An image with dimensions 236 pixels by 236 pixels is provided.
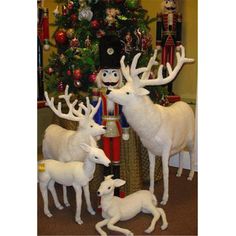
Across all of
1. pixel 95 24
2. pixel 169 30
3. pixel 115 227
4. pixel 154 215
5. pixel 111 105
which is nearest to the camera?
pixel 115 227

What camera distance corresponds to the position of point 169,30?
2.55 meters

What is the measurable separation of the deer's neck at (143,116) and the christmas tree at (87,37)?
36 centimetres

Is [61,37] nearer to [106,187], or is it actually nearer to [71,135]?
[71,135]

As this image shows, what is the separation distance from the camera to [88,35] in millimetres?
1953

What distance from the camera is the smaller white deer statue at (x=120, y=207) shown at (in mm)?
1544

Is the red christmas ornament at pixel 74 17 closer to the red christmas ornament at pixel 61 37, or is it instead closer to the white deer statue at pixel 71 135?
the red christmas ornament at pixel 61 37

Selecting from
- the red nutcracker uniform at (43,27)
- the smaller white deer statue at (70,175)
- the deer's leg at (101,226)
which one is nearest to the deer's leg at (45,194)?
the smaller white deer statue at (70,175)

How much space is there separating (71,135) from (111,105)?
0.24 m

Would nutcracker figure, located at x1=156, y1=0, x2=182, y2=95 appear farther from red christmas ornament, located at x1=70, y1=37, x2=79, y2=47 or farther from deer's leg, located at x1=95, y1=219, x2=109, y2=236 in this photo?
deer's leg, located at x1=95, y1=219, x2=109, y2=236

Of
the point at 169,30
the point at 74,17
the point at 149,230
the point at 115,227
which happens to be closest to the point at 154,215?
the point at 149,230

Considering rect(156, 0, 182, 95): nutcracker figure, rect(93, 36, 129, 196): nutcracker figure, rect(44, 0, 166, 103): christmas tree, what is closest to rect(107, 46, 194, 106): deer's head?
rect(93, 36, 129, 196): nutcracker figure

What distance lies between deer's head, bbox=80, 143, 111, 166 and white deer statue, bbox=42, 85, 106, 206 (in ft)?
0.15

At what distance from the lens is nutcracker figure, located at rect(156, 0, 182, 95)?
100 inches
